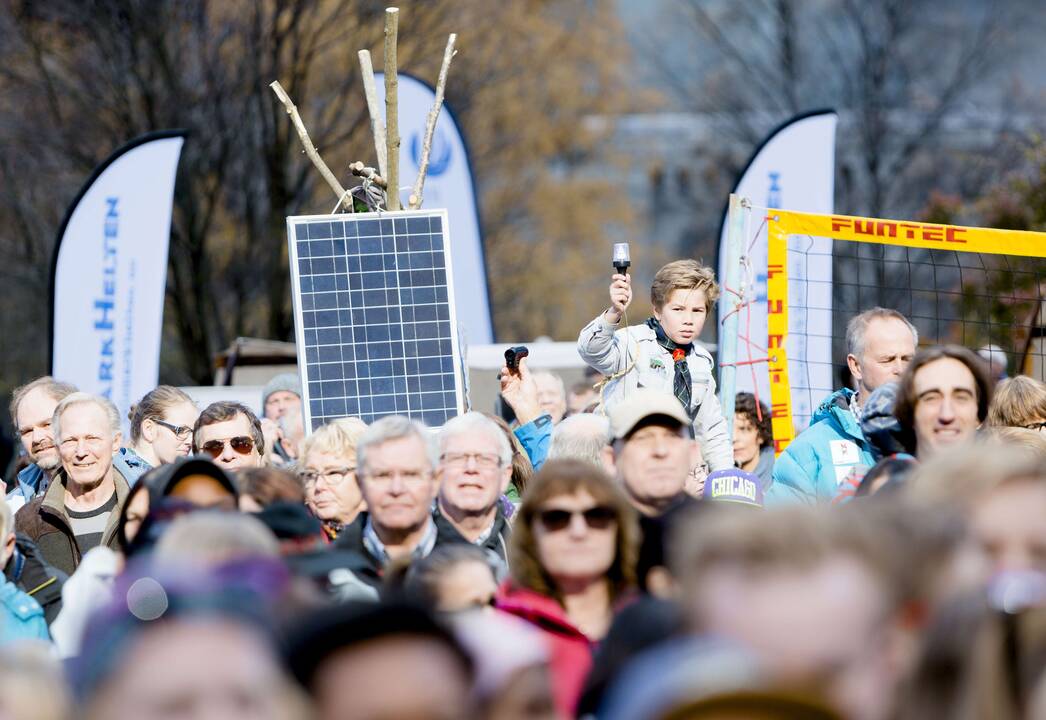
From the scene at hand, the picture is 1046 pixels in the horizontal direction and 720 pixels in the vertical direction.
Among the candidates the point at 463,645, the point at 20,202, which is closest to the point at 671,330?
the point at 463,645

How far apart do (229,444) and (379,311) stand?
1664 mm

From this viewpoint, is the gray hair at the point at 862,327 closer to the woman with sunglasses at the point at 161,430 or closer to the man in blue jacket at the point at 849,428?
the man in blue jacket at the point at 849,428

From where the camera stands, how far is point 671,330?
26.1 ft

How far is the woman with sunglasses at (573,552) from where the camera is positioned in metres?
4.82

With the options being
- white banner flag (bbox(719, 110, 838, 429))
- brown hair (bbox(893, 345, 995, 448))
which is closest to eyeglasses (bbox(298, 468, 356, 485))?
brown hair (bbox(893, 345, 995, 448))

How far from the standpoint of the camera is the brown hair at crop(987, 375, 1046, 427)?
25.8 feet

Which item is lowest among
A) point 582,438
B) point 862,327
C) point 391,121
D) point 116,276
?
point 582,438

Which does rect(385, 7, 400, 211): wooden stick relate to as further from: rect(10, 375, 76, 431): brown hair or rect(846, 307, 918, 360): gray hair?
rect(846, 307, 918, 360): gray hair

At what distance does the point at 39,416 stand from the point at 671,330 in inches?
131

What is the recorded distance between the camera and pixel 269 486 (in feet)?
18.4

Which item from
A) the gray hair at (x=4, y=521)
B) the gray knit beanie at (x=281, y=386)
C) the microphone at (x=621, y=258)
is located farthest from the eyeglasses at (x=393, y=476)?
the gray knit beanie at (x=281, y=386)

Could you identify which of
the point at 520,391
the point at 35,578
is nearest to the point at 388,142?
the point at 520,391

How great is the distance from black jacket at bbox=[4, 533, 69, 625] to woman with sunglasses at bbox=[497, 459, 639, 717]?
6.70 feet

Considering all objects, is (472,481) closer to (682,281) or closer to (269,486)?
(269,486)
